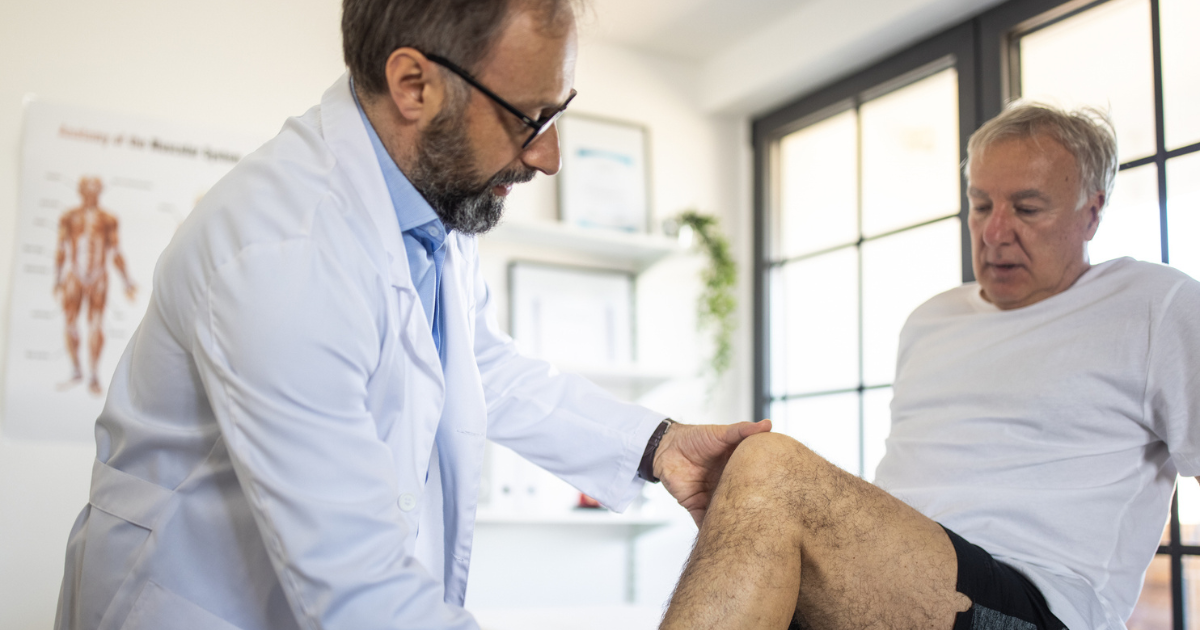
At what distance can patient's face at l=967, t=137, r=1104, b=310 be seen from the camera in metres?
1.60

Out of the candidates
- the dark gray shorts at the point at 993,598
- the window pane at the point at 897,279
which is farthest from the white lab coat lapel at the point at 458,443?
the window pane at the point at 897,279

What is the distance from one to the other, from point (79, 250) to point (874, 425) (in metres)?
2.32

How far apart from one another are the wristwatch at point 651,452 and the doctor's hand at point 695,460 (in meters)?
0.01

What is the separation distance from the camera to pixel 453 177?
44.3 inches

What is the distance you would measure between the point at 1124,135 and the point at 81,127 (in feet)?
8.71

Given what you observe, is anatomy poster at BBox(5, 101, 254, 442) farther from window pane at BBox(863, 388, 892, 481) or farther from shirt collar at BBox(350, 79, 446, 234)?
window pane at BBox(863, 388, 892, 481)

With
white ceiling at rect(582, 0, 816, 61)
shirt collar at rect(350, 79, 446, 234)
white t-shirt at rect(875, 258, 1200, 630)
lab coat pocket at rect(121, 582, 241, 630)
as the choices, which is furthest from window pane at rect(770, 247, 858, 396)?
lab coat pocket at rect(121, 582, 241, 630)

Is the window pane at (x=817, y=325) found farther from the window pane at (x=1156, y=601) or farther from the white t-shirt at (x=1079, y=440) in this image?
the white t-shirt at (x=1079, y=440)

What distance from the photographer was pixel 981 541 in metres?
1.34

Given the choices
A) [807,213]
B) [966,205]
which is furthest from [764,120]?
[966,205]

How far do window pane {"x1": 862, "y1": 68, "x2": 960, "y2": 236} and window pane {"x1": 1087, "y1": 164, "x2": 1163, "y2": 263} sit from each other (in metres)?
0.49

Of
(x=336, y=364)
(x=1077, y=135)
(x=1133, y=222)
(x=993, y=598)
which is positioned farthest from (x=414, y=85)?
(x=1133, y=222)

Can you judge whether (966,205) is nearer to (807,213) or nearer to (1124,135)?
(1124,135)

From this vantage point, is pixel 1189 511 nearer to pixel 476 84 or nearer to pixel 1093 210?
pixel 1093 210
